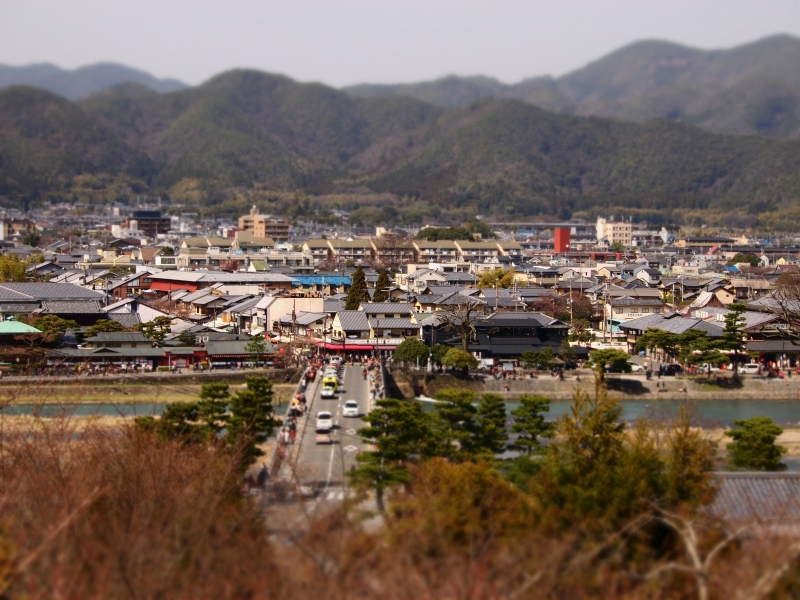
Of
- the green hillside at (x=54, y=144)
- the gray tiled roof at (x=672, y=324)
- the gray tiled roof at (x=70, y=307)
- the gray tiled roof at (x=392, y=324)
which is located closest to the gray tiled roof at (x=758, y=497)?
the gray tiled roof at (x=672, y=324)

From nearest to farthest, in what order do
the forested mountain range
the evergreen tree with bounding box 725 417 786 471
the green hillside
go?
1. the evergreen tree with bounding box 725 417 786 471
2. the forested mountain range
3. the green hillside

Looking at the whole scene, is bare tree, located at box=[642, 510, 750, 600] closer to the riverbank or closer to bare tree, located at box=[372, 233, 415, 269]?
the riverbank

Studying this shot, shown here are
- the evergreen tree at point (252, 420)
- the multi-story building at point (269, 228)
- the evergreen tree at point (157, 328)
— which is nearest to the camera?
the evergreen tree at point (252, 420)

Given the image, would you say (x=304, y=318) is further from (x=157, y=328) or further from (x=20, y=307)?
(x=20, y=307)

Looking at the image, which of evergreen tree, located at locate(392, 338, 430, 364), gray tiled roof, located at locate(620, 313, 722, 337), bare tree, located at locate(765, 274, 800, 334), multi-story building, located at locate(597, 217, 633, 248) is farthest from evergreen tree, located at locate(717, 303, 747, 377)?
multi-story building, located at locate(597, 217, 633, 248)

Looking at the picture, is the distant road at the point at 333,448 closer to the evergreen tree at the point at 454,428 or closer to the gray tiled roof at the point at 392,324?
the evergreen tree at the point at 454,428

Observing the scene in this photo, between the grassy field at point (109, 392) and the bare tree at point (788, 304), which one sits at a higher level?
the bare tree at point (788, 304)

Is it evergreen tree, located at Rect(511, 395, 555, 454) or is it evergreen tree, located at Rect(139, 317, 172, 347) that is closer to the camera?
evergreen tree, located at Rect(511, 395, 555, 454)
